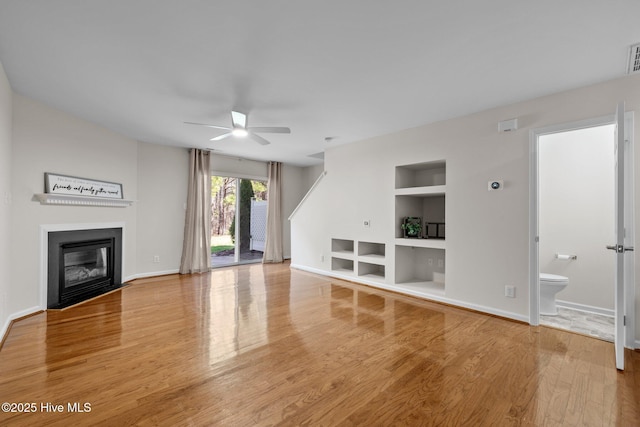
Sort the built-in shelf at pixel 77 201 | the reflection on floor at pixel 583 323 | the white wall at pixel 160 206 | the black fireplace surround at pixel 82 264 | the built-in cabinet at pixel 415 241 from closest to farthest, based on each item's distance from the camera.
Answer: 1. the reflection on floor at pixel 583 323
2. the built-in shelf at pixel 77 201
3. the black fireplace surround at pixel 82 264
4. the built-in cabinet at pixel 415 241
5. the white wall at pixel 160 206

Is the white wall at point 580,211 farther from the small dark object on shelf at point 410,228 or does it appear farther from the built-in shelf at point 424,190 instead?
the small dark object on shelf at point 410,228

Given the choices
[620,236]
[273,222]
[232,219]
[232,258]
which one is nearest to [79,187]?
[232,219]

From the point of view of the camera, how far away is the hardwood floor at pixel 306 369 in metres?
1.78

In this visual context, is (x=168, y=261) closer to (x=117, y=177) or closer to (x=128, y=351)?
(x=117, y=177)

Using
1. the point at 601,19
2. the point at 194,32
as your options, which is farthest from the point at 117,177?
the point at 601,19

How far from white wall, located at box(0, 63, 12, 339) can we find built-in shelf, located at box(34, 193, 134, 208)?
404 mm

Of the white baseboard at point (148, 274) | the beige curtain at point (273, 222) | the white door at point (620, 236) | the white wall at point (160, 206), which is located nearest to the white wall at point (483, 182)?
the white door at point (620, 236)

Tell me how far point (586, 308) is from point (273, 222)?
5975 mm

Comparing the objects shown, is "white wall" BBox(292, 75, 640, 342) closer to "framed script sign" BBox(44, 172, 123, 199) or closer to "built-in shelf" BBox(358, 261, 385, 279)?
"built-in shelf" BBox(358, 261, 385, 279)

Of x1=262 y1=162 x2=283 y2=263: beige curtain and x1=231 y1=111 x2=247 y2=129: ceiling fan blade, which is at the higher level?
x1=231 y1=111 x2=247 y2=129: ceiling fan blade

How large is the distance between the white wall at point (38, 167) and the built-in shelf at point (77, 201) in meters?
0.06

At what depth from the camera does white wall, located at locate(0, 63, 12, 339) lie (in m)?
2.85

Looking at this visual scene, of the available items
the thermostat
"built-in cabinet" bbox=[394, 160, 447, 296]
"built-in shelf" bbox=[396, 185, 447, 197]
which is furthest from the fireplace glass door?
the thermostat

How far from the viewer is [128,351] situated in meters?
2.58
